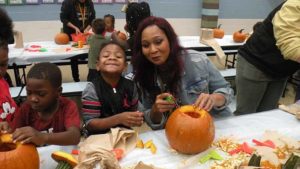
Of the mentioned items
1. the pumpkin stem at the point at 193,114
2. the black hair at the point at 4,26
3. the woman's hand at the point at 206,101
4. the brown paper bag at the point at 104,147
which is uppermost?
the black hair at the point at 4,26

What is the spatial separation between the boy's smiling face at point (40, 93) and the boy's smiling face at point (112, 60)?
0.93 feet

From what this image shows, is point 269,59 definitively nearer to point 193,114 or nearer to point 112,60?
point 193,114

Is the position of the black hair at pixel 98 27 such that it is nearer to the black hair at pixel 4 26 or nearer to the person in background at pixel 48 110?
the black hair at pixel 4 26

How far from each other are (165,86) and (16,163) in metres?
0.88

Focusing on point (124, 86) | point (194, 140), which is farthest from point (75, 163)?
point (124, 86)

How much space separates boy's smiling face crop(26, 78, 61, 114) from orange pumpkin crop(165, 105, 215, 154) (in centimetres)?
54

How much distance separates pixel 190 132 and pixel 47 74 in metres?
0.66

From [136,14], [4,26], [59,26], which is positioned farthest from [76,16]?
[4,26]

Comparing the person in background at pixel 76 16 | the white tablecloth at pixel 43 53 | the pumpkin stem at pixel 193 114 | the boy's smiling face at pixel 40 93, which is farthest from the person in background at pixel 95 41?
the pumpkin stem at pixel 193 114

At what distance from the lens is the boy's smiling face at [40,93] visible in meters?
1.20

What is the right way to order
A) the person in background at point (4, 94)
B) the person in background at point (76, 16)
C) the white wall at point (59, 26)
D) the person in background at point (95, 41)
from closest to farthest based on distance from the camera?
the person in background at point (4, 94) → the person in background at point (95, 41) → the person in background at point (76, 16) → the white wall at point (59, 26)

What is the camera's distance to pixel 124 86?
1539 mm

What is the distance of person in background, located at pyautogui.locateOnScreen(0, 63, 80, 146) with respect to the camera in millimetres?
1194

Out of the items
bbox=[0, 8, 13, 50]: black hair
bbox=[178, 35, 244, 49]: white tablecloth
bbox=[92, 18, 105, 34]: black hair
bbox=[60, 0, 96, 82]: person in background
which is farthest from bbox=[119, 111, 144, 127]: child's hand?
bbox=[60, 0, 96, 82]: person in background
